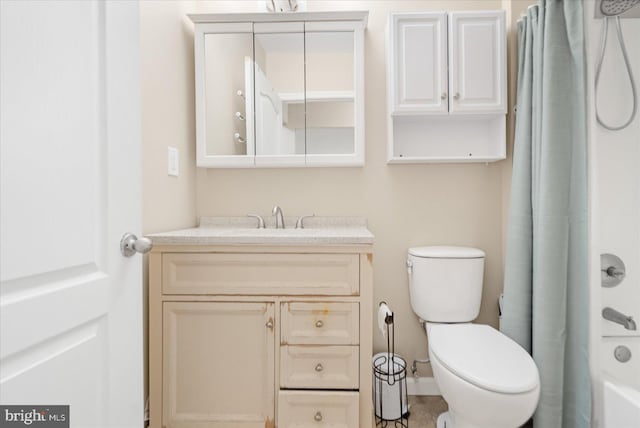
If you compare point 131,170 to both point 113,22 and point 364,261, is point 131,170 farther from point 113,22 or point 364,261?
point 364,261

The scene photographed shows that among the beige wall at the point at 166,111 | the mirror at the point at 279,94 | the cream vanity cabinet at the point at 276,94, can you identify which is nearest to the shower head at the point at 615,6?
the cream vanity cabinet at the point at 276,94

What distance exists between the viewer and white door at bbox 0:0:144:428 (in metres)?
0.57

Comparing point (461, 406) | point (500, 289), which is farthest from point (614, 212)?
point (461, 406)

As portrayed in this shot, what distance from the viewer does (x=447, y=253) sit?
1.65 meters

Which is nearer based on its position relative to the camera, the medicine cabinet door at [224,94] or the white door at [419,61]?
the white door at [419,61]

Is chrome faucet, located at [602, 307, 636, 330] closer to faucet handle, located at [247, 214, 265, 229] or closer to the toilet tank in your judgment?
the toilet tank

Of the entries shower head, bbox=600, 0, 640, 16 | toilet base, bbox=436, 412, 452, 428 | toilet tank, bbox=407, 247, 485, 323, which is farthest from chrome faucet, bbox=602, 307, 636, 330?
shower head, bbox=600, 0, 640, 16

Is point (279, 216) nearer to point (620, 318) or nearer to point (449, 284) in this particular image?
point (449, 284)

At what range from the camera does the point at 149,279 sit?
1349 mm

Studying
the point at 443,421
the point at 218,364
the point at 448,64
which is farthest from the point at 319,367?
the point at 448,64

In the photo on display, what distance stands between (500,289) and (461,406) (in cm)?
93

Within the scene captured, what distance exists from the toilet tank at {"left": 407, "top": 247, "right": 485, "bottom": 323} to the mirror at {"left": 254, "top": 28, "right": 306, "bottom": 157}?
0.88 meters

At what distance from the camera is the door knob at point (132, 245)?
2.70 feet

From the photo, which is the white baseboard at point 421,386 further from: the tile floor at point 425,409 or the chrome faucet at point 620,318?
the chrome faucet at point 620,318
